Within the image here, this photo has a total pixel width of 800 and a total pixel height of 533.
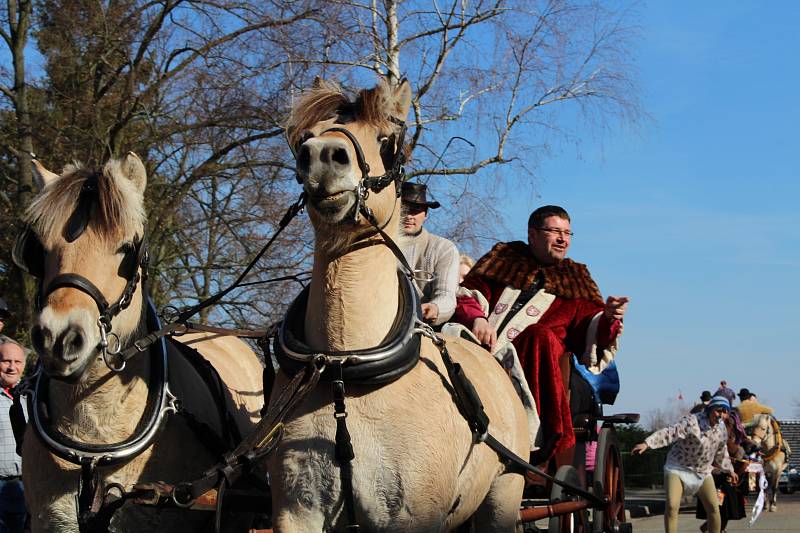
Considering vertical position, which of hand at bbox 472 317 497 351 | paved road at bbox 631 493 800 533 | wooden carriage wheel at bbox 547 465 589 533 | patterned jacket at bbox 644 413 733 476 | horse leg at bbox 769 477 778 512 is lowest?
paved road at bbox 631 493 800 533

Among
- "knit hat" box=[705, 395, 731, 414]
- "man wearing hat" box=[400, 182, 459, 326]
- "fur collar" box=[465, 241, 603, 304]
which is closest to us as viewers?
"man wearing hat" box=[400, 182, 459, 326]

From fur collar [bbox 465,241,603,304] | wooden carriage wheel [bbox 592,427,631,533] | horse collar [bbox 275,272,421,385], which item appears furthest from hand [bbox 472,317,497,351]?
horse collar [bbox 275,272,421,385]

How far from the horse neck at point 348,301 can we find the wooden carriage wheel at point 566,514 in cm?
207

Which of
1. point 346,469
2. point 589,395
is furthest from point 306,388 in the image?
point 589,395

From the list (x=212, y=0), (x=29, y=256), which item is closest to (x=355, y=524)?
(x=29, y=256)

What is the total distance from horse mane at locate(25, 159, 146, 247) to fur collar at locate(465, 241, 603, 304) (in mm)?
2812

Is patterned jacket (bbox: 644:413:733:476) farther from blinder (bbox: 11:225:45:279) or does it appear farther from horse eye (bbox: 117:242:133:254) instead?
blinder (bbox: 11:225:45:279)

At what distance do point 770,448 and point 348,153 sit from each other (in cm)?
2175

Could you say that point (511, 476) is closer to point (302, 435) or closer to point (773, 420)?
point (302, 435)

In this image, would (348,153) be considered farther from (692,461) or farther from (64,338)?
(692,461)

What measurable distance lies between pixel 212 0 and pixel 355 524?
12.0 metres

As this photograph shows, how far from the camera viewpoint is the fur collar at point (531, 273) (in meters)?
7.12

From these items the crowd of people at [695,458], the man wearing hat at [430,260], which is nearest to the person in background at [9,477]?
the man wearing hat at [430,260]

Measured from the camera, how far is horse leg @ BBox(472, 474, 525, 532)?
527 cm
